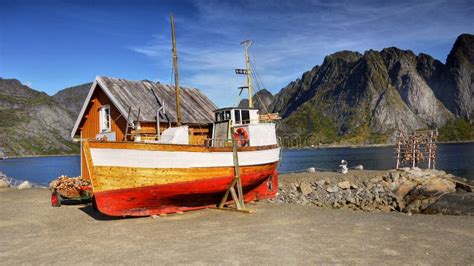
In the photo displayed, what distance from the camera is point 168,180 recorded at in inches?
696

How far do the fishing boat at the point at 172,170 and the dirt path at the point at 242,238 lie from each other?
859 millimetres

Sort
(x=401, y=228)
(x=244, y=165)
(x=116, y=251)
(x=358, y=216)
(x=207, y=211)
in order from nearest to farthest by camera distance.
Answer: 1. (x=116, y=251)
2. (x=401, y=228)
3. (x=358, y=216)
4. (x=207, y=211)
5. (x=244, y=165)

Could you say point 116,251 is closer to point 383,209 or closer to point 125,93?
point 125,93

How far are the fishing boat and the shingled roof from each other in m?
1.17

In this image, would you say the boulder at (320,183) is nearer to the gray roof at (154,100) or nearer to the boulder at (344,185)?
the boulder at (344,185)

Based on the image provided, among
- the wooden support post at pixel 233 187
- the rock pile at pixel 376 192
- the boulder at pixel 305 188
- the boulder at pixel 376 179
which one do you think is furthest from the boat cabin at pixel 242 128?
the boulder at pixel 376 179

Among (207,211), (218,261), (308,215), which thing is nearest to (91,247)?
(218,261)

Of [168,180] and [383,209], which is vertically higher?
[168,180]

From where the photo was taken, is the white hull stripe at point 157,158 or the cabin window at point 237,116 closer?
the white hull stripe at point 157,158

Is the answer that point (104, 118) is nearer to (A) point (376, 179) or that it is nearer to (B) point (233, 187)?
(B) point (233, 187)

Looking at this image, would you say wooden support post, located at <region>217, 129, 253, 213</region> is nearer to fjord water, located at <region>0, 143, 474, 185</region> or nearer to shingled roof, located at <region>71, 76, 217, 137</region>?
→ shingled roof, located at <region>71, 76, 217, 137</region>

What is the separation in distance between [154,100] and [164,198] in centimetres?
848

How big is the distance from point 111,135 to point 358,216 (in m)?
14.7

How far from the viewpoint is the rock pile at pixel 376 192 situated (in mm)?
25555
